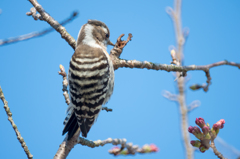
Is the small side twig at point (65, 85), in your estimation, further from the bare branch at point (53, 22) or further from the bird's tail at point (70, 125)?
the bare branch at point (53, 22)

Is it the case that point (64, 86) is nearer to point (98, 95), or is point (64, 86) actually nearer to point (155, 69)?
point (98, 95)

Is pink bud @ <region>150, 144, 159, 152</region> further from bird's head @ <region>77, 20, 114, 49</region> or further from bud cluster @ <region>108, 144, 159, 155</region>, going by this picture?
bird's head @ <region>77, 20, 114, 49</region>

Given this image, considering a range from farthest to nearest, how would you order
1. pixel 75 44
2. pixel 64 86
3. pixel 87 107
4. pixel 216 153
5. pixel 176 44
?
pixel 176 44 < pixel 75 44 < pixel 64 86 < pixel 87 107 < pixel 216 153

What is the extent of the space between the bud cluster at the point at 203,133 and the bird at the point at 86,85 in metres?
1.44

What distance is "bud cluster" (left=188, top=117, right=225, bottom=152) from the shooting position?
2.39 metres

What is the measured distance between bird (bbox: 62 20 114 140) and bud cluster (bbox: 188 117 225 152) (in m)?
1.44

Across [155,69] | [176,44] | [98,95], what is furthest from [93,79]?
[176,44]

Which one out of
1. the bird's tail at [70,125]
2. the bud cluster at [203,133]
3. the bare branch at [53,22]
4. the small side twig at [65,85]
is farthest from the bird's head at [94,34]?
the bud cluster at [203,133]

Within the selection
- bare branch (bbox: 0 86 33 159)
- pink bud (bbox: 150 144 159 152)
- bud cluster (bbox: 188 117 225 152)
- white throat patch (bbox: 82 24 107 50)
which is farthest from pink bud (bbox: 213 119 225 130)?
white throat patch (bbox: 82 24 107 50)

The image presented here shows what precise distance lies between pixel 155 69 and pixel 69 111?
1.35 metres

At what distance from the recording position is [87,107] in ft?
11.5

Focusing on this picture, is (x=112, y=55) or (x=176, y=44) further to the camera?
(x=176, y=44)

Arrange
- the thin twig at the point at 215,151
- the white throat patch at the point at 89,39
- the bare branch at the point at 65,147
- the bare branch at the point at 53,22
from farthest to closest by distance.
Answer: the white throat patch at the point at 89,39 < the bare branch at the point at 53,22 < the bare branch at the point at 65,147 < the thin twig at the point at 215,151

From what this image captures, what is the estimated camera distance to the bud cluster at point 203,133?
7.84ft
